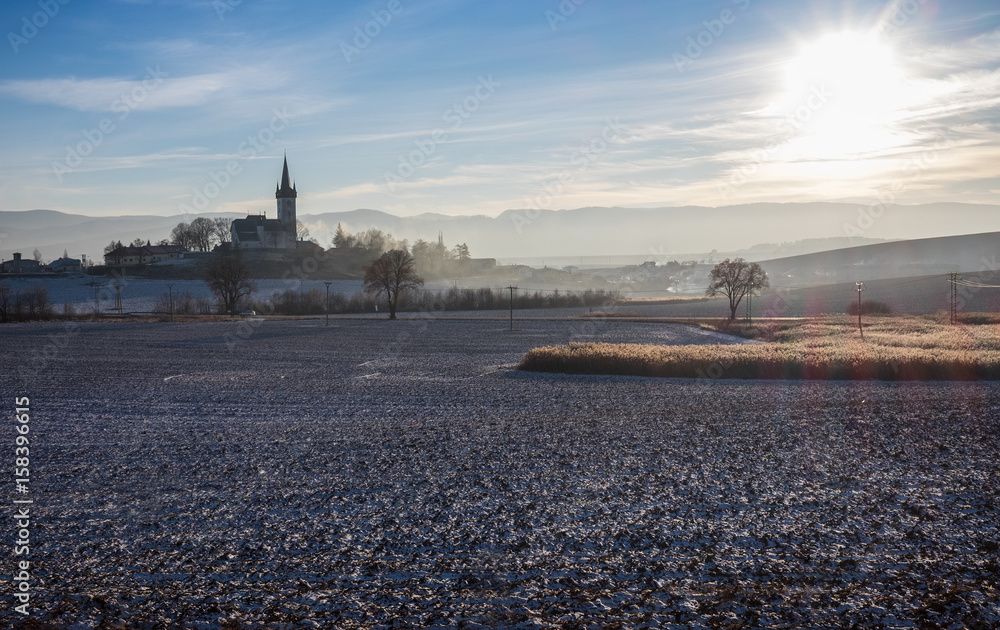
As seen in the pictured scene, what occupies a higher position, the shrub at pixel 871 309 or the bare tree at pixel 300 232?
the bare tree at pixel 300 232

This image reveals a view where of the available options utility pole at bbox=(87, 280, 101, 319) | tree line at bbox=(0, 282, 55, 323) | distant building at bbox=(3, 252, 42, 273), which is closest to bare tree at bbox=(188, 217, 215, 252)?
distant building at bbox=(3, 252, 42, 273)

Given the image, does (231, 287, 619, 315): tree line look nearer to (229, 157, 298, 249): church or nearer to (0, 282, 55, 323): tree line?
(0, 282, 55, 323): tree line

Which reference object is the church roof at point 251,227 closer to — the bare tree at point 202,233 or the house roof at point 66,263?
the bare tree at point 202,233

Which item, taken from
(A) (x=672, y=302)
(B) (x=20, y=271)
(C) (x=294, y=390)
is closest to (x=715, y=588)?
(C) (x=294, y=390)

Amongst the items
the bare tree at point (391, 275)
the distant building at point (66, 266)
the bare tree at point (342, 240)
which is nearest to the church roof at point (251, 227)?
the bare tree at point (342, 240)

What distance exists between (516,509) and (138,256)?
137191mm

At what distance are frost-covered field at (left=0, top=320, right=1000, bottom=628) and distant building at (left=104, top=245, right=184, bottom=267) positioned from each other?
117 meters

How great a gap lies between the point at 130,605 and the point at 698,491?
29.8ft

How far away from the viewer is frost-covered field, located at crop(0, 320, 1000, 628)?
330 inches

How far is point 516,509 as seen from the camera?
11.6m

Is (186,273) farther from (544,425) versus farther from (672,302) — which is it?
(544,425)

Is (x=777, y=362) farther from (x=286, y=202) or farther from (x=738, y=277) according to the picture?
(x=286, y=202)

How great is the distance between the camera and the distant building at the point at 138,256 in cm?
12825

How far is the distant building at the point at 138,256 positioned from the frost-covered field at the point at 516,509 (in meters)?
117
